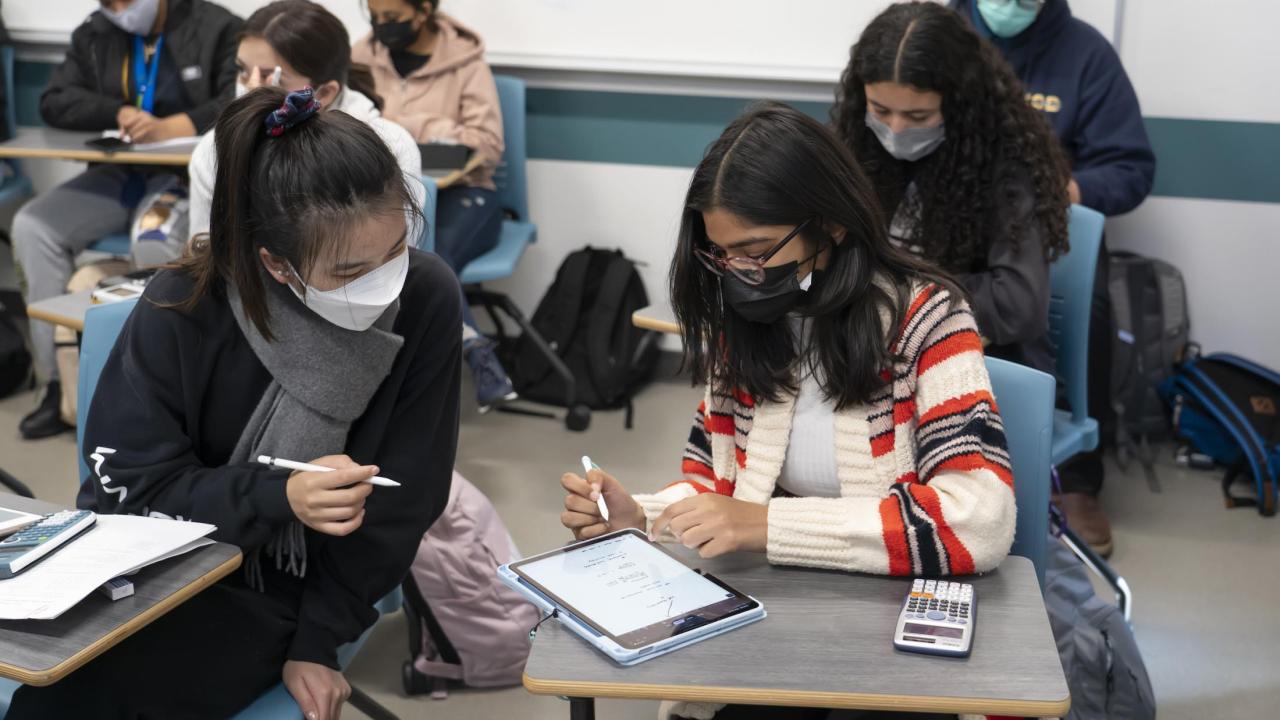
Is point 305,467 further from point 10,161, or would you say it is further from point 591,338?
point 10,161

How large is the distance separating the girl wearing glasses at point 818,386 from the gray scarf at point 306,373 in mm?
334

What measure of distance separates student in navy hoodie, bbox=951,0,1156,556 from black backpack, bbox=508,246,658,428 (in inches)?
56.2

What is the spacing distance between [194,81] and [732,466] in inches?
118

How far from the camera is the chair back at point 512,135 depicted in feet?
13.0

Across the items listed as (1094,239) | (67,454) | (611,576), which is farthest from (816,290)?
(67,454)

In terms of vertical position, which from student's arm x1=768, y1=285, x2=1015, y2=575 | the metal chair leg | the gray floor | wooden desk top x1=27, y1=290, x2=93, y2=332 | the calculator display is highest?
student's arm x1=768, y1=285, x2=1015, y2=575

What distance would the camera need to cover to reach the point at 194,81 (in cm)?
404

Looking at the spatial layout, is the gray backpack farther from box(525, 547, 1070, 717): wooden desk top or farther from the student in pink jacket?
the student in pink jacket

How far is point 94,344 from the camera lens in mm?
1838

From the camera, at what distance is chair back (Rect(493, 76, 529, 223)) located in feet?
13.0

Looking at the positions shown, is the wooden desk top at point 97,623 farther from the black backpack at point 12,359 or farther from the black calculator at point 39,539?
the black backpack at point 12,359

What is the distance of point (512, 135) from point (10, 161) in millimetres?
1927

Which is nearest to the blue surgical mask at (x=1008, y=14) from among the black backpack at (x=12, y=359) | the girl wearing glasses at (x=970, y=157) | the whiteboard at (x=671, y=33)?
the whiteboard at (x=671, y=33)

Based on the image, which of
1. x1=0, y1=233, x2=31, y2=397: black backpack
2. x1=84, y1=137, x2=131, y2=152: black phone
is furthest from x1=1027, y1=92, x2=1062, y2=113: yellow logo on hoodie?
x1=0, y1=233, x2=31, y2=397: black backpack
